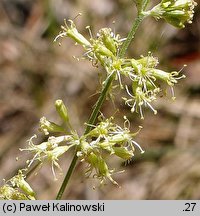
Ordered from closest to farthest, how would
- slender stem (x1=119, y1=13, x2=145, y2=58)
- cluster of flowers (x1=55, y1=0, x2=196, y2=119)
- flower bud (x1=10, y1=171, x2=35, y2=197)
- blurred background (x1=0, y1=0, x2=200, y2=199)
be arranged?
slender stem (x1=119, y1=13, x2=145, y2=58), cluster of flowers (x1=55, y1=0, x2=196, y2=119), flower bud (x1=10, y1=171, x2=35, y2=197), blurred background (x1=0, y1=0, x2=200, y2=199)

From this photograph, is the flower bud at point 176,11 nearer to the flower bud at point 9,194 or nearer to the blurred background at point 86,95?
the flower bud at point 9,194

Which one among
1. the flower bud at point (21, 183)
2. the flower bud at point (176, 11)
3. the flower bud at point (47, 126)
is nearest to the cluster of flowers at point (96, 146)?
the flower bud at point (47, 126)

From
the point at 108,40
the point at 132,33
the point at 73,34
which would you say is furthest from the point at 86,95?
the point at 132,33

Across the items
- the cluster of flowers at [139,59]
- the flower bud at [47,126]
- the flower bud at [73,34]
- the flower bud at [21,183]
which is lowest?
the flower bud at [21,183]

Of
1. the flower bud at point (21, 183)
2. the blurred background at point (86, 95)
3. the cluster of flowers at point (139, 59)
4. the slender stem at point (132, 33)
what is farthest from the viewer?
the blurred background at point (86, 95)

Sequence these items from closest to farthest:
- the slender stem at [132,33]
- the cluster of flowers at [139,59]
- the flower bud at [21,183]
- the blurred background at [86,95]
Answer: the slender stem at [132,33] → the cluster of flowers at [139,59] → the flower bud at [21,183] → the blurred background at [86,95]

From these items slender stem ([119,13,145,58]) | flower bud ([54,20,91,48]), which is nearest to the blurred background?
flower bud ([54,20,91,48])

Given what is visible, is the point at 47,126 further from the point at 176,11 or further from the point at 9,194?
the point at 176,11

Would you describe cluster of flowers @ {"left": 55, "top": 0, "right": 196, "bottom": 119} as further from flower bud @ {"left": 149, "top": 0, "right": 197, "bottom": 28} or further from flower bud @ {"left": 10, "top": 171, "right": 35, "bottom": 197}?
flower bud @ {"left": 10, "top": 171, "right": 35, "bottom": 197}
